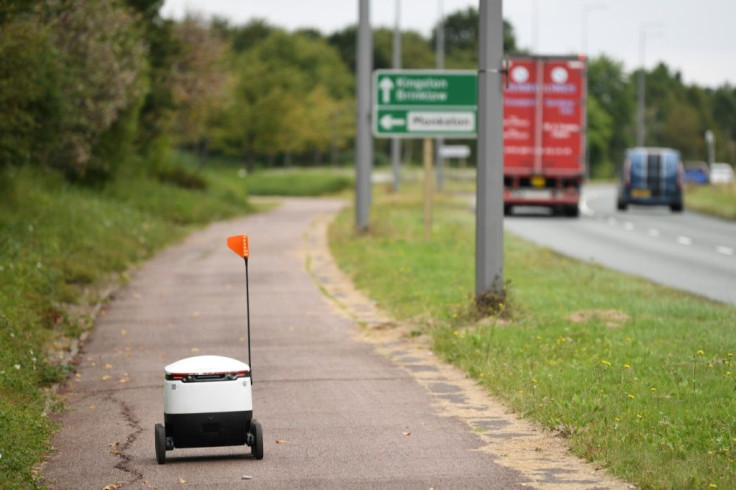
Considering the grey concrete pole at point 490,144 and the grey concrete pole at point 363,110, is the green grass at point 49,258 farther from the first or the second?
the grey concrete pole at point 490,144

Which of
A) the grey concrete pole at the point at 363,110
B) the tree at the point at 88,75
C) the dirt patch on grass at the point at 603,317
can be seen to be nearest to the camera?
the dirt patch on grass at the point at 603,317

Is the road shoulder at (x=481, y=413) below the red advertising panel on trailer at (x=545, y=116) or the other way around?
below

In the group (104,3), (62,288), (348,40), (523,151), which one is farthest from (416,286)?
(348,40)

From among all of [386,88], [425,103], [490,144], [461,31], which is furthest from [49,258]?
[461,31]

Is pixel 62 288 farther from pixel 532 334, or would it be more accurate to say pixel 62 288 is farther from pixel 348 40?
pixel 348 40

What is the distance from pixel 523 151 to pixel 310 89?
61.7 metres

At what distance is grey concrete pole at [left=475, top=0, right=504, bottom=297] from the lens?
1455 cm

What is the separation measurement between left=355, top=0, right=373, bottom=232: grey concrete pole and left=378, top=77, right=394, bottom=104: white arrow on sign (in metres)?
1.95

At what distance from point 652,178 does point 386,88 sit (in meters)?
21.8

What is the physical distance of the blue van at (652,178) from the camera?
45.1m

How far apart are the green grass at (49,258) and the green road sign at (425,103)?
17.1 ft

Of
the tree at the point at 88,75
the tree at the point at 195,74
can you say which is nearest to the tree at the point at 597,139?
the tree at the point at 195,74

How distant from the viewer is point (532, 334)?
531 inches

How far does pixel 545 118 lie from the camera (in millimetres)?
36500
